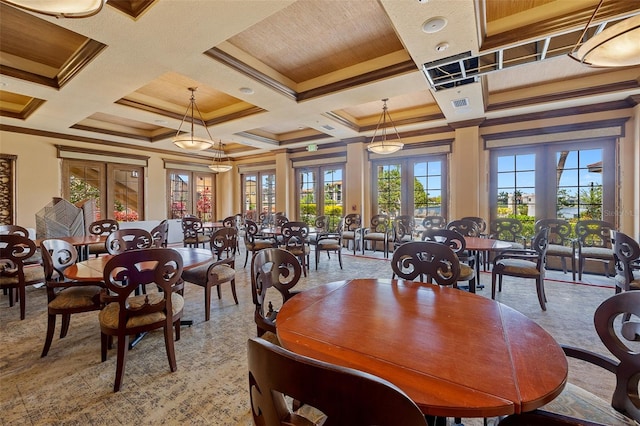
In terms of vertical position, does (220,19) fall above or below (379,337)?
above

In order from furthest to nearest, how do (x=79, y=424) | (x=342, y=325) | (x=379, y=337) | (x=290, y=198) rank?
(x=290, y=198) → (x=79, y=424) → (x=342, y=325) → (x=379, y=337)

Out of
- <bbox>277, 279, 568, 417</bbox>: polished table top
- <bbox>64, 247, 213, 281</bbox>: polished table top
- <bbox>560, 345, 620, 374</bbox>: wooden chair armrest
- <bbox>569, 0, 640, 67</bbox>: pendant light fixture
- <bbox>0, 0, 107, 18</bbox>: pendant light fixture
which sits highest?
<bbox>0, 0, 107, 18</bbox>: pendant light fixture

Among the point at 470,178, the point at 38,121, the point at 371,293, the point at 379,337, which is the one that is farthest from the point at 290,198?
the point at 379,337

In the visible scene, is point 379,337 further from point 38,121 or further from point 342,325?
point 38,121

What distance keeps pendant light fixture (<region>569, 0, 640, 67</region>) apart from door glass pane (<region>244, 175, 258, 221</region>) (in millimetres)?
8275

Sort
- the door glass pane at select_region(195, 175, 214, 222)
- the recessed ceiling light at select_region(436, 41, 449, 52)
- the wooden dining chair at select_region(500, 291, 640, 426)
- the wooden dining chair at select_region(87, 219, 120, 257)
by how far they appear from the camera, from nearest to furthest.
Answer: the wooden dining chair at select_region(500, 291, 640, 426) < the recessed ceiling light at select_region(436, 41, 449, 52) < the wooden dining chair at select_region(87, 219, 120, 257) < the door glass pane at select_region(195, 175, 214, 222)

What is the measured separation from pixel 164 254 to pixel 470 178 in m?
5.35

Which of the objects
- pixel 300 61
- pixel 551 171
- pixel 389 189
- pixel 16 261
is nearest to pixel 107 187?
pixel 16 261

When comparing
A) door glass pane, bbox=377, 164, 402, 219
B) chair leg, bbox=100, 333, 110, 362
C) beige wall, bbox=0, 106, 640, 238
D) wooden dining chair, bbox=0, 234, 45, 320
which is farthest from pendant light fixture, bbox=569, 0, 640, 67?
wooden dining chair, bbox=0, 234, 45, 320

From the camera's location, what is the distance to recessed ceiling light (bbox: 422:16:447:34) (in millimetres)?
2303

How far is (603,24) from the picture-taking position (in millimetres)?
2352

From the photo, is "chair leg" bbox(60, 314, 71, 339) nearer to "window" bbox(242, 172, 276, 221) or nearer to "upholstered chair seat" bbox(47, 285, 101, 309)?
"upholstered chair seat" bbox(47, 285, 101, 309)

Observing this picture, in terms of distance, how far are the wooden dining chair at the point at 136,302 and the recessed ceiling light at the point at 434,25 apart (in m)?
2.71

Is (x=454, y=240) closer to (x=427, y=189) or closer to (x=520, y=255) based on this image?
(x=520, y=255)
